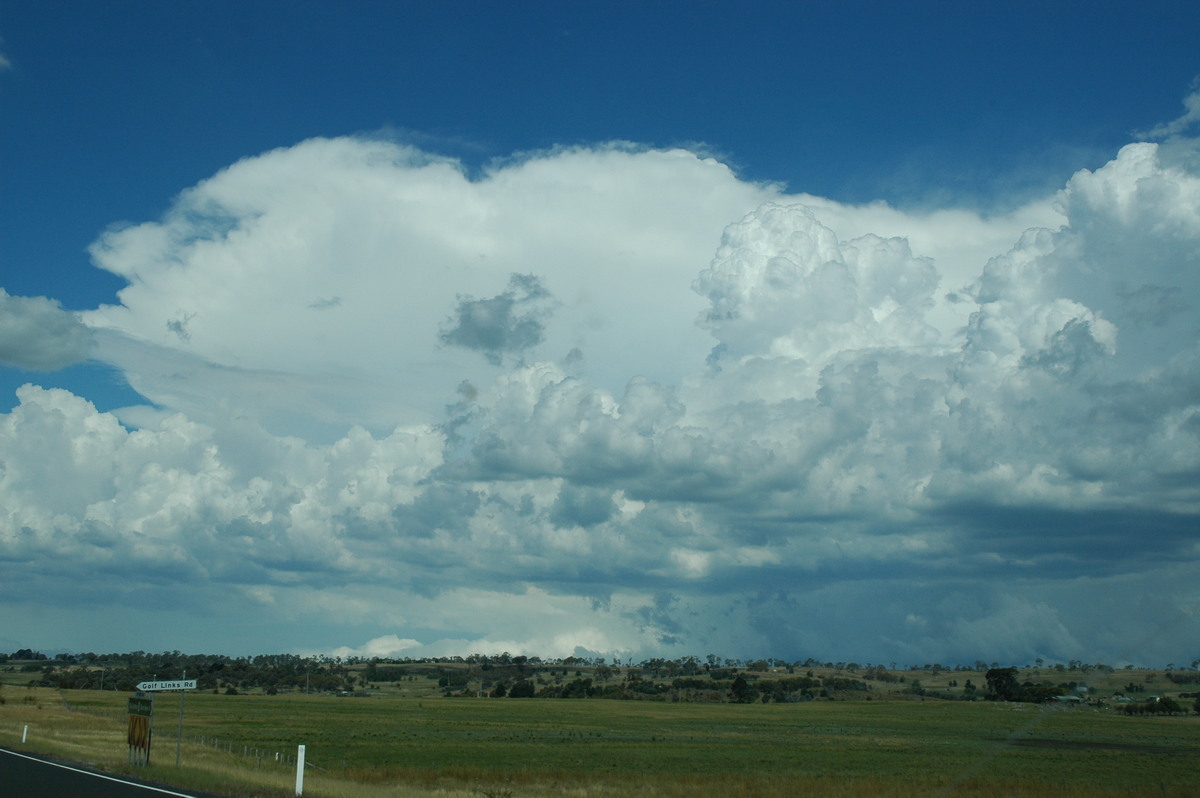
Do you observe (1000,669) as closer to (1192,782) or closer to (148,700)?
(1192,782)

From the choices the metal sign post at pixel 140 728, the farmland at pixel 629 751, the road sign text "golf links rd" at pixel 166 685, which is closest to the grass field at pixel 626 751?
the farmland at pixel 629 751

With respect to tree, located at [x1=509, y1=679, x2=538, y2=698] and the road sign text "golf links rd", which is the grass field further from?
tree, located at [x1=509, y1=679, x2=538, y2=698]

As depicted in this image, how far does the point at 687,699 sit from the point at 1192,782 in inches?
5853

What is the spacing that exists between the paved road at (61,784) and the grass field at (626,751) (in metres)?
1.42

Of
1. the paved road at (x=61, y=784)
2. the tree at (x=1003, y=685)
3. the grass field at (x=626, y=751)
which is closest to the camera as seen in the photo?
the paved road at (x=61, y=784)

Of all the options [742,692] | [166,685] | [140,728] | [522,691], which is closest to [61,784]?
[166,685]

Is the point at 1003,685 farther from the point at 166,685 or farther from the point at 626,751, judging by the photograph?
the point at 166,685

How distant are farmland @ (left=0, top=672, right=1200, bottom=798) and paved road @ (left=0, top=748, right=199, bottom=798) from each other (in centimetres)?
147

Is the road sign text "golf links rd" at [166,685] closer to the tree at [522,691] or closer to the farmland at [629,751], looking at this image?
the farmland at [629,751]

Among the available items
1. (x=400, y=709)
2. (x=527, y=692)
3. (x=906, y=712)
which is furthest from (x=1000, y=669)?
(x=400, y=709)

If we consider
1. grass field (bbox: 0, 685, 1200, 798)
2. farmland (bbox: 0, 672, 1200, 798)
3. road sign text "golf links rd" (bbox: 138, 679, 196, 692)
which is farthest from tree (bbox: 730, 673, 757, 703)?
road sign text "golf links rd" (bbox: 138, 679, 196, 692)

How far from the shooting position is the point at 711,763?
183 feet

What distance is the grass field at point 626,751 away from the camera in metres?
38.4

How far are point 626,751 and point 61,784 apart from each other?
45101mm
